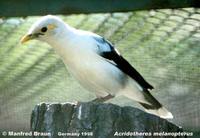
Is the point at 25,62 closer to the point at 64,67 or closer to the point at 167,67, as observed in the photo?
the point at 64,67

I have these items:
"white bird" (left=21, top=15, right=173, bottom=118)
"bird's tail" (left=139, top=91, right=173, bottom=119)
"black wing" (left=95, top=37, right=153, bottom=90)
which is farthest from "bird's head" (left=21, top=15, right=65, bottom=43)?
"bird's tail" (left=139, top=91, right=173, bottom=119)

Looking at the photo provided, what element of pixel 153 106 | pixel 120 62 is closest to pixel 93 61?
pixel 120 62

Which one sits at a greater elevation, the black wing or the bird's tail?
the black wing

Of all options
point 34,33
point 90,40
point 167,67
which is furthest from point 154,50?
point 34,33

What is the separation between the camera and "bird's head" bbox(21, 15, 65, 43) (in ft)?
6.66

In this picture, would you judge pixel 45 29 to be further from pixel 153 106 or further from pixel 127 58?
pixel 153 106

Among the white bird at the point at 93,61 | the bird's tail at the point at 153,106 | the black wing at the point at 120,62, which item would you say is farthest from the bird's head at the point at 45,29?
the bird's tail at the point at 153,106

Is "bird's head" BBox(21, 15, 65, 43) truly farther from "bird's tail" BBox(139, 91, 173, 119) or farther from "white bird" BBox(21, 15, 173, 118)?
"bird's tail" BBox(139, 91, 173, 119)

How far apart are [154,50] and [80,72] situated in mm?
254

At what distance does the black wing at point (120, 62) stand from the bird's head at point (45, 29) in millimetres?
126

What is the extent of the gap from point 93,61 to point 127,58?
185 mm

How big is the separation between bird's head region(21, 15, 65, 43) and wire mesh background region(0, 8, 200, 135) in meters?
0.04

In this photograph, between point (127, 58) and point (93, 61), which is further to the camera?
point (127, 58)

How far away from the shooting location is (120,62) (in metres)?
2.19
